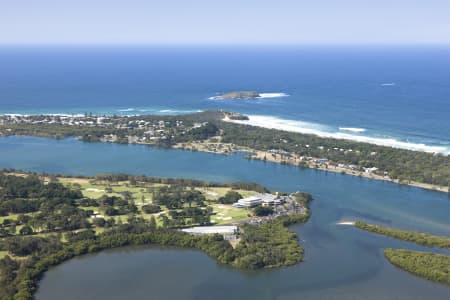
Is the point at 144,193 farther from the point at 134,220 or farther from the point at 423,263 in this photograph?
the point at 423,263

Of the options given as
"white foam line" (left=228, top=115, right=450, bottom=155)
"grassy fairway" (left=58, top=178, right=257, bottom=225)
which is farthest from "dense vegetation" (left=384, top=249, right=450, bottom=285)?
"white foam line" (left=228, top=115, right=450, bottom=155)

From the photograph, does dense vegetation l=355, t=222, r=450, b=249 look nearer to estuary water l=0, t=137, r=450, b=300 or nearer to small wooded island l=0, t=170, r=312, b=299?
estuary water l=0, t=137, r=450, b=300

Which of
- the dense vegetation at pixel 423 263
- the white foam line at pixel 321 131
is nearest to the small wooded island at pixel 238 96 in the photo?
the white foam line at pixel 321 131

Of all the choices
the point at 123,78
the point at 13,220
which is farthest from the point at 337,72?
the point at 13,220

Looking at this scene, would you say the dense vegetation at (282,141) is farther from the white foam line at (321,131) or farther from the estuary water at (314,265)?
the estuary water at (314,265)

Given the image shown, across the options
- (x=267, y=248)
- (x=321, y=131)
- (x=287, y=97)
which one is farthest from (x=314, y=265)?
(x=287, y=97)
